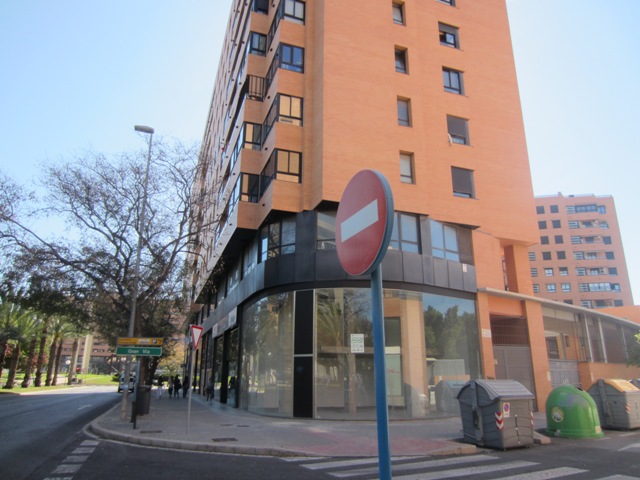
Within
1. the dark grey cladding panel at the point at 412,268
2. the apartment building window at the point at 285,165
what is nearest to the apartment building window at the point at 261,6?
the apartment building window at the point at 285,165

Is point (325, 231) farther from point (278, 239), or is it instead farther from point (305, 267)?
point (278, 239)

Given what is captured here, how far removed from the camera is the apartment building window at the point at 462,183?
2130cm

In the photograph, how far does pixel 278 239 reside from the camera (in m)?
18.9

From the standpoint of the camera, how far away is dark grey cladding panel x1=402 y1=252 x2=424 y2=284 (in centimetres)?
1767

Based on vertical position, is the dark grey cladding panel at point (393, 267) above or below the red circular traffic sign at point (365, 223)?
above

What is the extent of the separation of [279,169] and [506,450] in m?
13.3

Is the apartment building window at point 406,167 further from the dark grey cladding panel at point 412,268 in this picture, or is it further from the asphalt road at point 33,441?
the asphalt road at point 33,441

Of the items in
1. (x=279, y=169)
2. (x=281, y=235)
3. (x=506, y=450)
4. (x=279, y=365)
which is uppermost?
(x=279, y=169)

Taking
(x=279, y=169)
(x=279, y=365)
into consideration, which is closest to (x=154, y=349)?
(x=279, y=365)

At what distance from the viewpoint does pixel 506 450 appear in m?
10.0

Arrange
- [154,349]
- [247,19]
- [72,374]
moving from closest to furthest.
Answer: [154,349]
[247,19]
[72,374]

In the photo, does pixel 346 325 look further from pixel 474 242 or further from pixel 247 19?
pixel 247 19

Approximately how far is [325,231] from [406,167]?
16.5ft

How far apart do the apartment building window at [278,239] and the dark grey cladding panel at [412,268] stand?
4.55 metres
